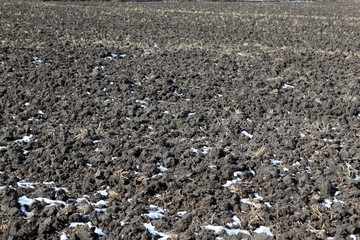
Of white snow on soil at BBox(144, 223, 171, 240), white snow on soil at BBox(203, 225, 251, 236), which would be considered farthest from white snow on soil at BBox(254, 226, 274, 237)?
white snow on soil at BBox(144, 223, 171, 240)

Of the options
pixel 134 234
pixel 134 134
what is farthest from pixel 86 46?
pixel 134 234

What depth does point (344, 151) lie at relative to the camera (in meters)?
6.32

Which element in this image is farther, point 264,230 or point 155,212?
point 155,212

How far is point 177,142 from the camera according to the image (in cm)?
684

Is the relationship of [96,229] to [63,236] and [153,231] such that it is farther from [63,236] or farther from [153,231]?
[153,231]

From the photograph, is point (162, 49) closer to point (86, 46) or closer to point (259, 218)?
point (86, 46)

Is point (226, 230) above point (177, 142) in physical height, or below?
below

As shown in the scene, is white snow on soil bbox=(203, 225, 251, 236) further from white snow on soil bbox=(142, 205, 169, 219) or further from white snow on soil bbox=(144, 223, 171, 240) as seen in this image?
white snow on soil bbox=(142, 205, 169, 219)

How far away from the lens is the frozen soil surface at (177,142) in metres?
4.69

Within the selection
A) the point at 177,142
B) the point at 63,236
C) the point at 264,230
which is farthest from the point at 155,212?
the point at 177,142

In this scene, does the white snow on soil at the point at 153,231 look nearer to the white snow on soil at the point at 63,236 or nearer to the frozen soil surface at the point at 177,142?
the frozen soil surface at the point at 177,142

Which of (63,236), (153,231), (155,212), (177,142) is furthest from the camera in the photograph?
(177,142)

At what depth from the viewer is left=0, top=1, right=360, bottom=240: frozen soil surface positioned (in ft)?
15.4

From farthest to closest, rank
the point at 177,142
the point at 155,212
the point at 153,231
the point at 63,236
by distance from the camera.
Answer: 1. the point at 177,142
2. the point at 155,212
3. the point at 153,231
4. the point at 63,236
